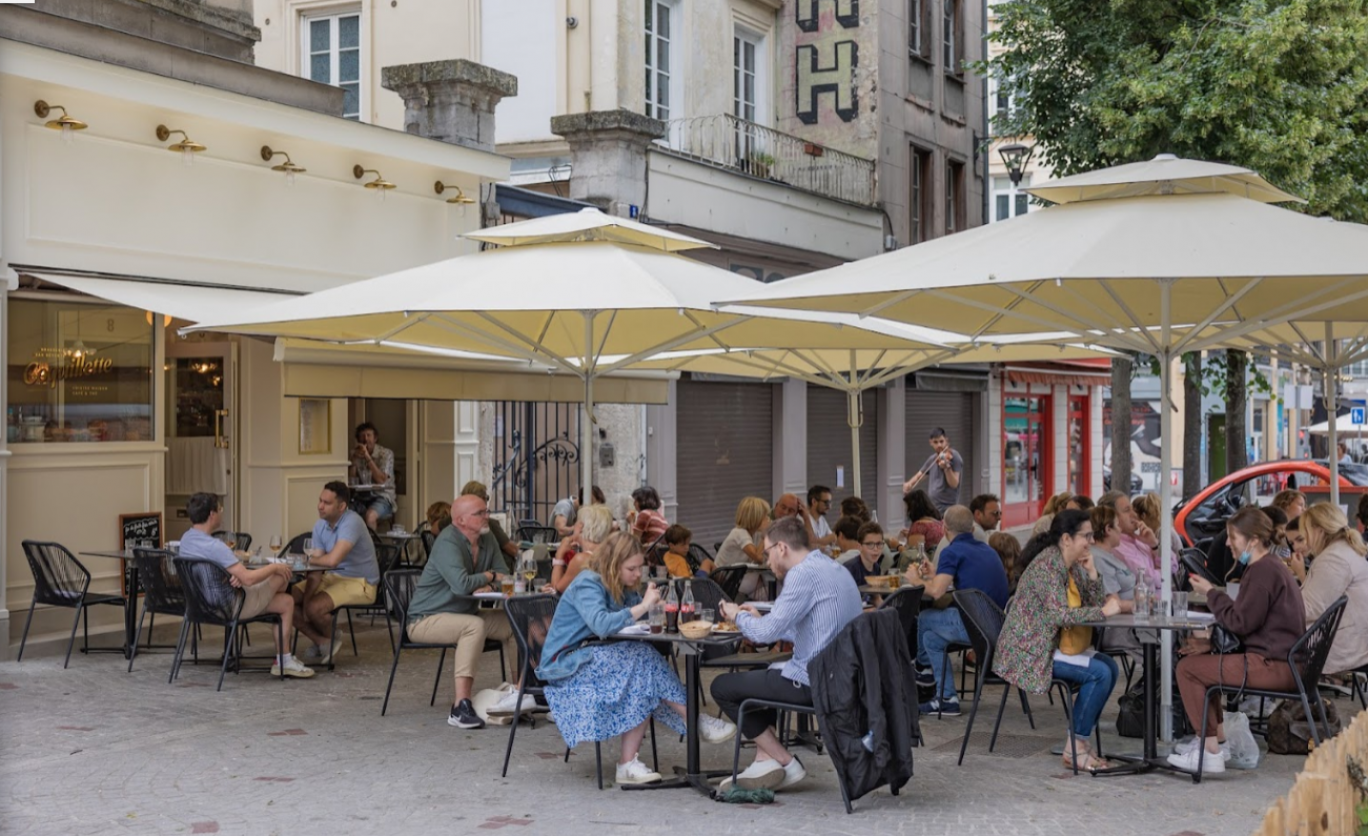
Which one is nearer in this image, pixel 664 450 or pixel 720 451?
pixel 664 450

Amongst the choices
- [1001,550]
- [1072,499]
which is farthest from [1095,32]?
[1001,550]

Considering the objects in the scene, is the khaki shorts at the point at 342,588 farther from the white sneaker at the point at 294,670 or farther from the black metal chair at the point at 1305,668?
the black metal chair at the point at 1305,668

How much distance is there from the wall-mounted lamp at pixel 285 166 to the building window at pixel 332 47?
7.11 m

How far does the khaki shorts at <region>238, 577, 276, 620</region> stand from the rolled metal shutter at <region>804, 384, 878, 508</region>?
41.6 feet

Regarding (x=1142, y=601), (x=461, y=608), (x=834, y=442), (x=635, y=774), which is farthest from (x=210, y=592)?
(x=834, y=442)

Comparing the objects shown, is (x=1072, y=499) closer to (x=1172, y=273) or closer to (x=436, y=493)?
(x=1172, y=273)

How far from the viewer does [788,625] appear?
7086mm

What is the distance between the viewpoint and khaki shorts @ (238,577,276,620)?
1020 centimetres

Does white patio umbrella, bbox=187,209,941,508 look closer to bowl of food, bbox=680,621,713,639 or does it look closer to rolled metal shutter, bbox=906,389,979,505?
bowl of food, bbox=680,621,713,639

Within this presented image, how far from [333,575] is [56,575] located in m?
1.90

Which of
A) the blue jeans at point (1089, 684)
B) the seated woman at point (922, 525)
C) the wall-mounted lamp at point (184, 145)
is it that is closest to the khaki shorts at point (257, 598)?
the wall-mounted lamp at point (184, 145)

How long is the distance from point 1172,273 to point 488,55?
548 inches

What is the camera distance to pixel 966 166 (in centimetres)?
2897

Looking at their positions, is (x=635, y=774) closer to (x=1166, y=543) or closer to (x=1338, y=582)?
(x=1166, y=543)
